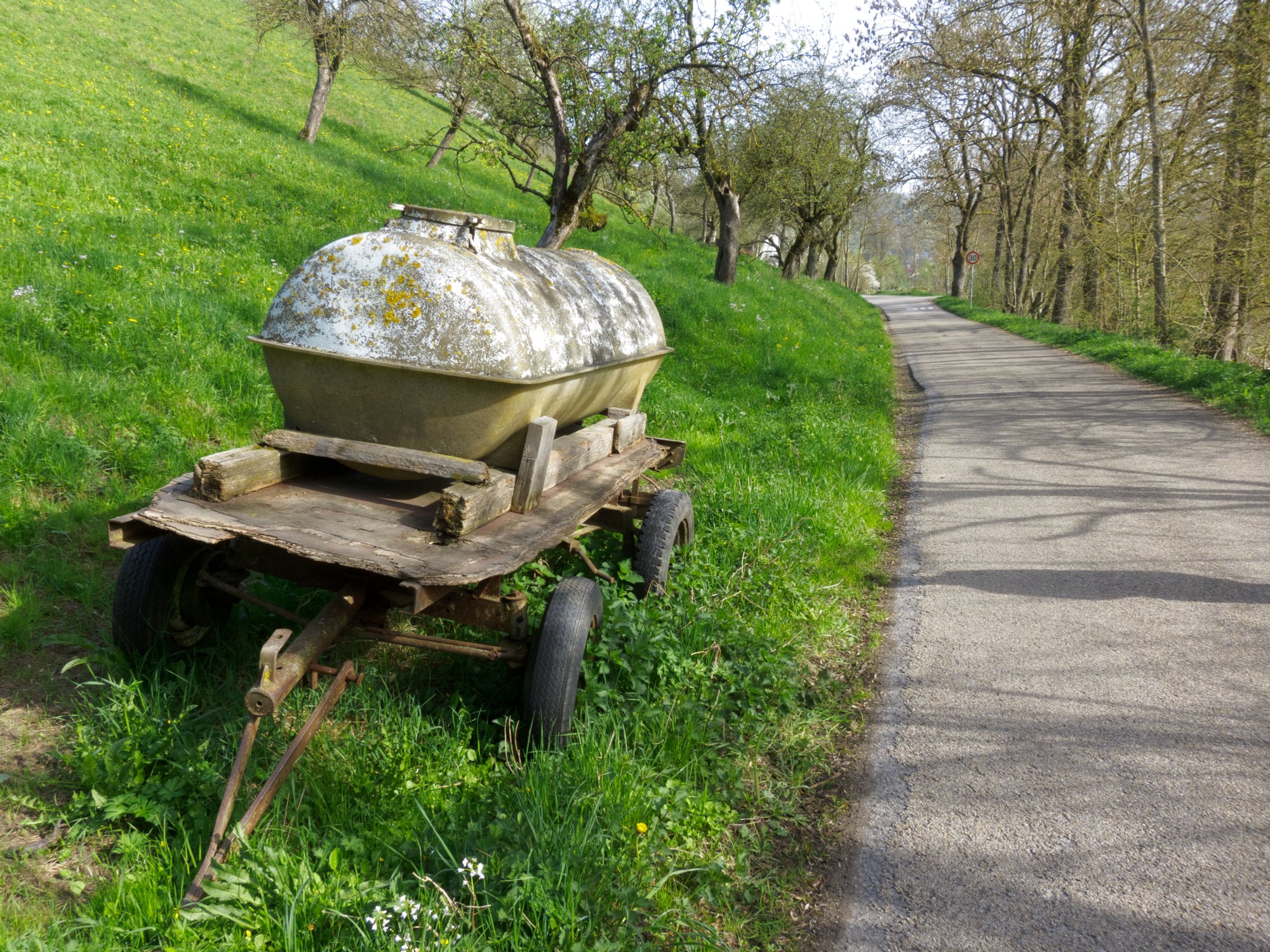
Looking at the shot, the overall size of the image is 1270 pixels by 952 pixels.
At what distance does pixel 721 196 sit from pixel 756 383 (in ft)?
25.4

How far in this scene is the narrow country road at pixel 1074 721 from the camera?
2.58 meters

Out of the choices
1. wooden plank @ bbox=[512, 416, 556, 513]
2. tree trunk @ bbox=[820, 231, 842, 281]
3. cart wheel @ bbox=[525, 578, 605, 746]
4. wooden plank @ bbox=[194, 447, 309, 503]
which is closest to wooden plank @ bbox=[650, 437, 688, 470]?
wooden plank @ bbox=[512, 416, 556, 513]

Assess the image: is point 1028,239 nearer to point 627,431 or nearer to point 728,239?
point 728,239

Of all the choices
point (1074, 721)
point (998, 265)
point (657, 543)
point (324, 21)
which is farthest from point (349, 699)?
point (998, 265)

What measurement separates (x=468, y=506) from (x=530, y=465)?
0.49 m

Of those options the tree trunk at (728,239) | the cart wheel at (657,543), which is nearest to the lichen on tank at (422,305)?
the cart wheel at (657,543)

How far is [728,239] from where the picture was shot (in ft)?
54.4

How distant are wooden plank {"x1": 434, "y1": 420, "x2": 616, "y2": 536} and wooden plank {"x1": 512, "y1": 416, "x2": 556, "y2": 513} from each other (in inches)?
1.2

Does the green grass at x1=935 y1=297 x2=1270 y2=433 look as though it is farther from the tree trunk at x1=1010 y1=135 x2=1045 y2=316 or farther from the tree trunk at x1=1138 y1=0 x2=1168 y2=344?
the tree trunk at x1=1010 y1=135 x2=1045 y2=316

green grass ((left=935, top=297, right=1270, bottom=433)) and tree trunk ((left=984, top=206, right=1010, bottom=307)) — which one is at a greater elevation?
tree trunk ((left=984, top=206, right=1010, bottom=307))

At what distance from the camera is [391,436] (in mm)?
3350

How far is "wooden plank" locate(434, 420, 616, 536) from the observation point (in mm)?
2834

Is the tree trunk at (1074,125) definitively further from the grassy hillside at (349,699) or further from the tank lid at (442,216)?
the tank lid at (442,216)

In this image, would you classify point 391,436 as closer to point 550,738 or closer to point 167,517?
point 167,517
